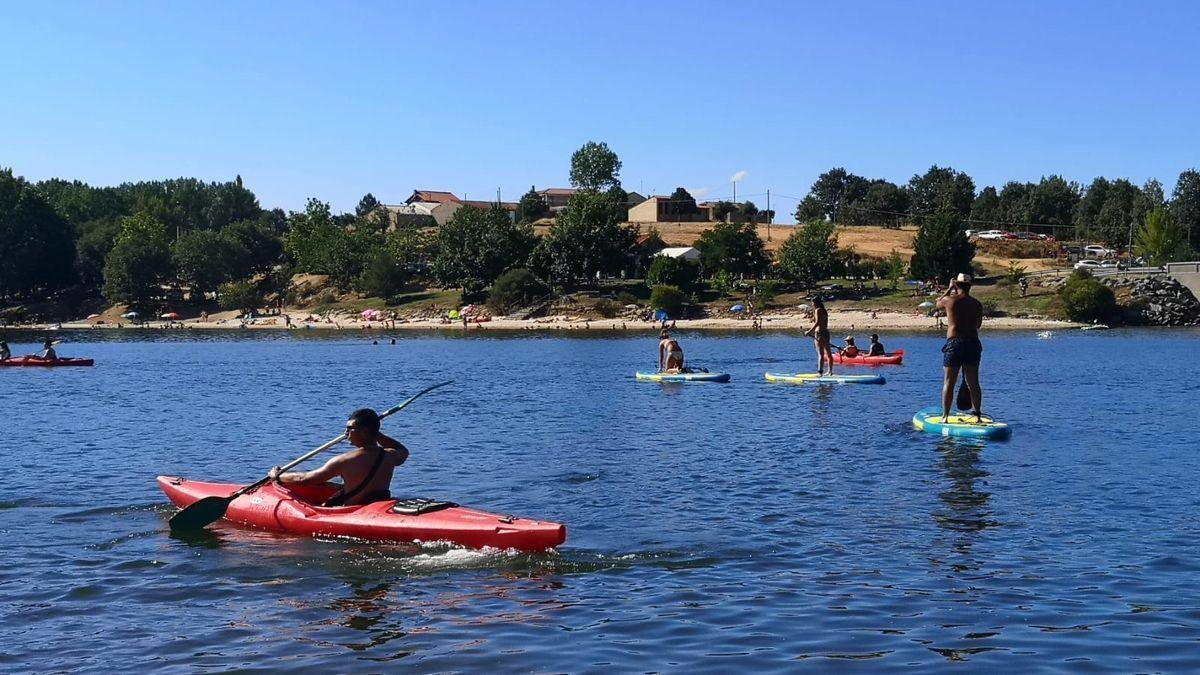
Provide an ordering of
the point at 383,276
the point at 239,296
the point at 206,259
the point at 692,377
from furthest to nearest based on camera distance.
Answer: the point at 206,259, the point at 239,296, the point at 383,276, the point at 692,377

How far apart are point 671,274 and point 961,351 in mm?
73970

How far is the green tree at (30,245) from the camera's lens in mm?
123062

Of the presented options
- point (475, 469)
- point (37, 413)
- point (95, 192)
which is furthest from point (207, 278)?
point (475, 469)

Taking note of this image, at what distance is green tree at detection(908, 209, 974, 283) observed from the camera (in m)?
90.6

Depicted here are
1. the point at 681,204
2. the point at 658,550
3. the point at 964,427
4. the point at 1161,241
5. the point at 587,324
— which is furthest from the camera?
the point at 681,204

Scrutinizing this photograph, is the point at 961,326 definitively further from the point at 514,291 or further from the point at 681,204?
the point at 681,204

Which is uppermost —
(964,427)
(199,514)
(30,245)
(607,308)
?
(30,245)

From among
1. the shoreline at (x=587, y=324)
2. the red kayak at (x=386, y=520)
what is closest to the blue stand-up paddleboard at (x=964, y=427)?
the red kayak at (x=386, y=520)

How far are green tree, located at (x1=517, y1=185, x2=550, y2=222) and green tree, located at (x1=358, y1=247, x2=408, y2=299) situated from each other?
39542 mm

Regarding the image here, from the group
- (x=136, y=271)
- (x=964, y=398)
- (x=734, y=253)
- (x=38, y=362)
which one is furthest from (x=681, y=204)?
(x=964, y=398)

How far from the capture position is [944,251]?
3561 inches

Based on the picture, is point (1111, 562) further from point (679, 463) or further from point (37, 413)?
point (37, 413)

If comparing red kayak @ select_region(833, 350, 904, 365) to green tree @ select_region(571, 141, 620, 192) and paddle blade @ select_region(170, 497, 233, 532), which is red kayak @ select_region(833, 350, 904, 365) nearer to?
paddle blade @ select_region(170, 497, 233, 532)

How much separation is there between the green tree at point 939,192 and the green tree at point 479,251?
65087mm
